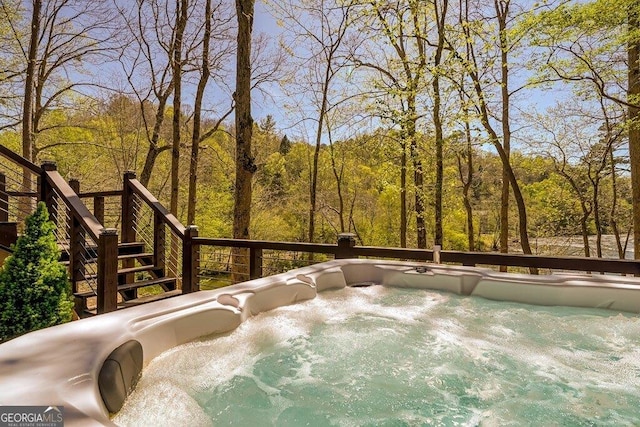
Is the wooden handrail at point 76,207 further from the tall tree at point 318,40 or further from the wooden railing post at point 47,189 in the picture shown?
the tall tree at point 318,40

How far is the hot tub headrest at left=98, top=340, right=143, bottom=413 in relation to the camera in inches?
41.3

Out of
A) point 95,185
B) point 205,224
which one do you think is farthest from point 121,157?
point 205,224

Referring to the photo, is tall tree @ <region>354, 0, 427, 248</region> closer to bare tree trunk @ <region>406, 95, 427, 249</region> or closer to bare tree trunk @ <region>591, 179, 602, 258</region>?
bare tree trunk @ <region>406, 95, 427, 249</region>

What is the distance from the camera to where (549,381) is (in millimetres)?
1417

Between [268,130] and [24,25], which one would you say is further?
[268,130]

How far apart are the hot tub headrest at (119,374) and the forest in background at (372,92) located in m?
3.33

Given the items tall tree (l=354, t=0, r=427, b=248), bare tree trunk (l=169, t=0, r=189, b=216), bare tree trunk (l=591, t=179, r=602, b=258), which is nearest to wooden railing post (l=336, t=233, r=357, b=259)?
tall tree (l=354, t=0, r=427, b=248)

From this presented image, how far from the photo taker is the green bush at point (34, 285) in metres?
2.50

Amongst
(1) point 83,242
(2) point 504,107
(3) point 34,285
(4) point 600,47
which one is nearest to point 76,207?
(1) point 83,242

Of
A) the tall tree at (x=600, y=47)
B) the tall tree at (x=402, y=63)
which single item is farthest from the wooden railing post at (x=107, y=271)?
the tall tree at (x=600, y=47)

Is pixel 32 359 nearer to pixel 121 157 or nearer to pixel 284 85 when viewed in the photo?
pixel 284 85

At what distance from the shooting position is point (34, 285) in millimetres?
2588

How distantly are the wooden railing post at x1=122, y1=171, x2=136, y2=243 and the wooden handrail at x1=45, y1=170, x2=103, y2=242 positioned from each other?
2.51ft

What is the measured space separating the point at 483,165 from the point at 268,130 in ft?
21.1
